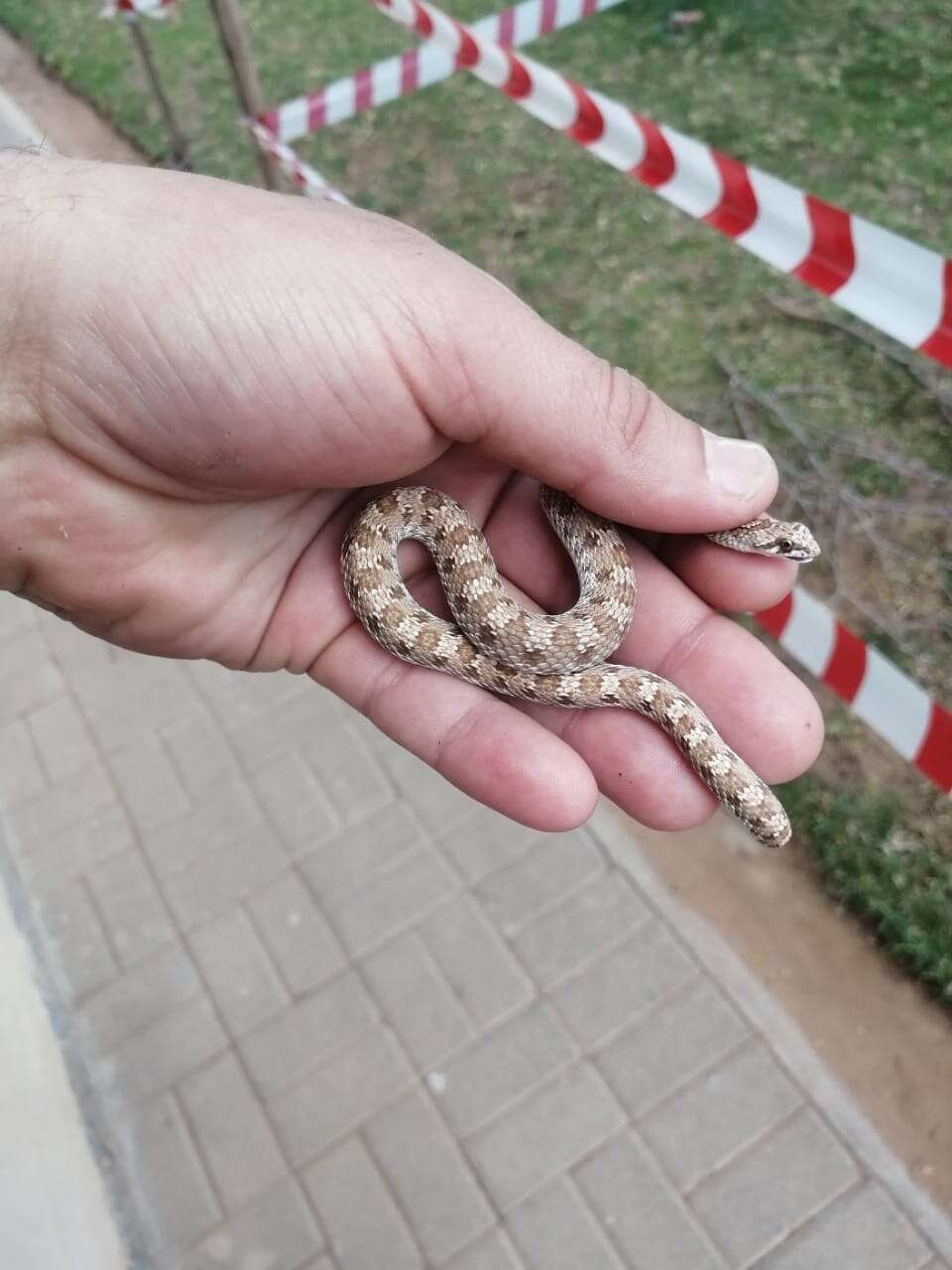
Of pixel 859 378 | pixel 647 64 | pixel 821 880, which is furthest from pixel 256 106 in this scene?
pixel 821 880

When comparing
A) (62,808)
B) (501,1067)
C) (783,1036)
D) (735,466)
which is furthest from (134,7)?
(783,1036)

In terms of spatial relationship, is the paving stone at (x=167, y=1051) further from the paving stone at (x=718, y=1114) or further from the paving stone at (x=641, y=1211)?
the paving stone at (x=718, y=1114)

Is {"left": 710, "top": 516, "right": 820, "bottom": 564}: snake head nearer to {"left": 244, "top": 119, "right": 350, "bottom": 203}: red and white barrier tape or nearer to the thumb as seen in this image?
the thumb

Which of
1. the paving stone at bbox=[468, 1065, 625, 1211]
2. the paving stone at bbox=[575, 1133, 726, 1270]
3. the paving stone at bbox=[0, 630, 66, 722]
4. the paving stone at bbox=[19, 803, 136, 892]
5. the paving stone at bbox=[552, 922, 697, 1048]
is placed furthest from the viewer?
the paving stone at bbox=[0, 630, 66, 722]

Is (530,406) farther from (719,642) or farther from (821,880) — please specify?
(821,880)

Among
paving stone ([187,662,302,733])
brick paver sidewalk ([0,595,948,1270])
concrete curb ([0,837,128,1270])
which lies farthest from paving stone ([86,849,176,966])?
paving stone ([187,662,302,733])

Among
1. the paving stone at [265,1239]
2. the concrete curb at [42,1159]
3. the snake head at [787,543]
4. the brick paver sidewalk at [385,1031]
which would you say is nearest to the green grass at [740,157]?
the brick paver sidewalk at [385,1031]

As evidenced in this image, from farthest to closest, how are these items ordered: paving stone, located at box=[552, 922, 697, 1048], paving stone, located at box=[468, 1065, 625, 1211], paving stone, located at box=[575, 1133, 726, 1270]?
1. paving stone, located at box=[552, 922, 697, 1048]
2. paving stone, located at box=[468, 1065, 625, 1211]
3. paving stone, located at box=[575, 1133, 726, 1270]
